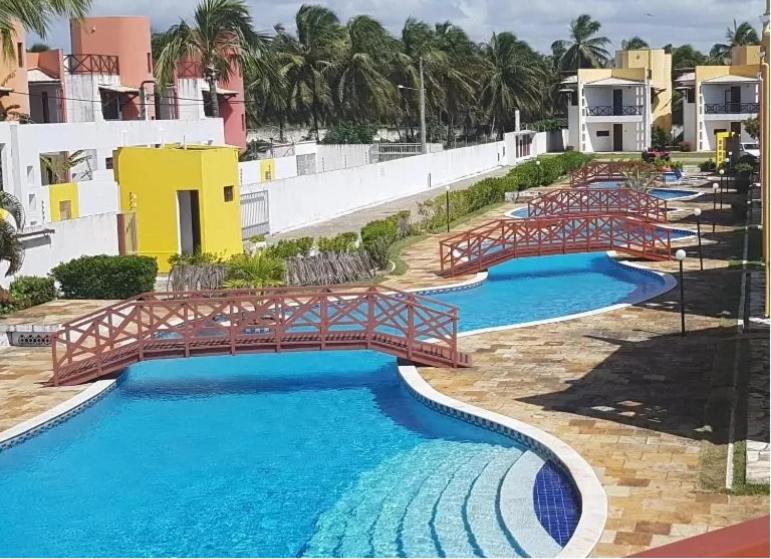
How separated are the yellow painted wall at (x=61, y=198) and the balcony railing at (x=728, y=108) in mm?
49529

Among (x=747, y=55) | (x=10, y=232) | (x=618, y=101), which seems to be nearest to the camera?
(x=10, y=232)

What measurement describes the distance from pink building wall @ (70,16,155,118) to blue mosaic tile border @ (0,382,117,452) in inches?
1137

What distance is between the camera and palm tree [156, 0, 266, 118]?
4353 centimetres

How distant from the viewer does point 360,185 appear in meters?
40.5

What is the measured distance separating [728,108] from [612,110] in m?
7.35

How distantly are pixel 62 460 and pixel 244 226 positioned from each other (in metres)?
17.7

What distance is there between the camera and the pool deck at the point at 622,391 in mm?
10258

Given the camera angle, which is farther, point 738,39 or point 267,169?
point 738,39

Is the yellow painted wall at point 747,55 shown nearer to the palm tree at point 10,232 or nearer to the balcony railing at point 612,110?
the balcony railing at point 612,110

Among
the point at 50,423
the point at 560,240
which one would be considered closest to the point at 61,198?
the point at 560,240

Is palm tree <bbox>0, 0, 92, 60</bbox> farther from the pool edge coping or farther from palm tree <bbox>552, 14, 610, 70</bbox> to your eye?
palm tree <bbox>552, 14, 610, 70</bbox>

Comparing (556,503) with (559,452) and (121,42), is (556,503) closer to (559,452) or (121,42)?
(559,452)

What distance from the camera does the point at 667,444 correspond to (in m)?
12.3

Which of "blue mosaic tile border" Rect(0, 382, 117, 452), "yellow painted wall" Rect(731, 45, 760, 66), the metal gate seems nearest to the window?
the metal gate
